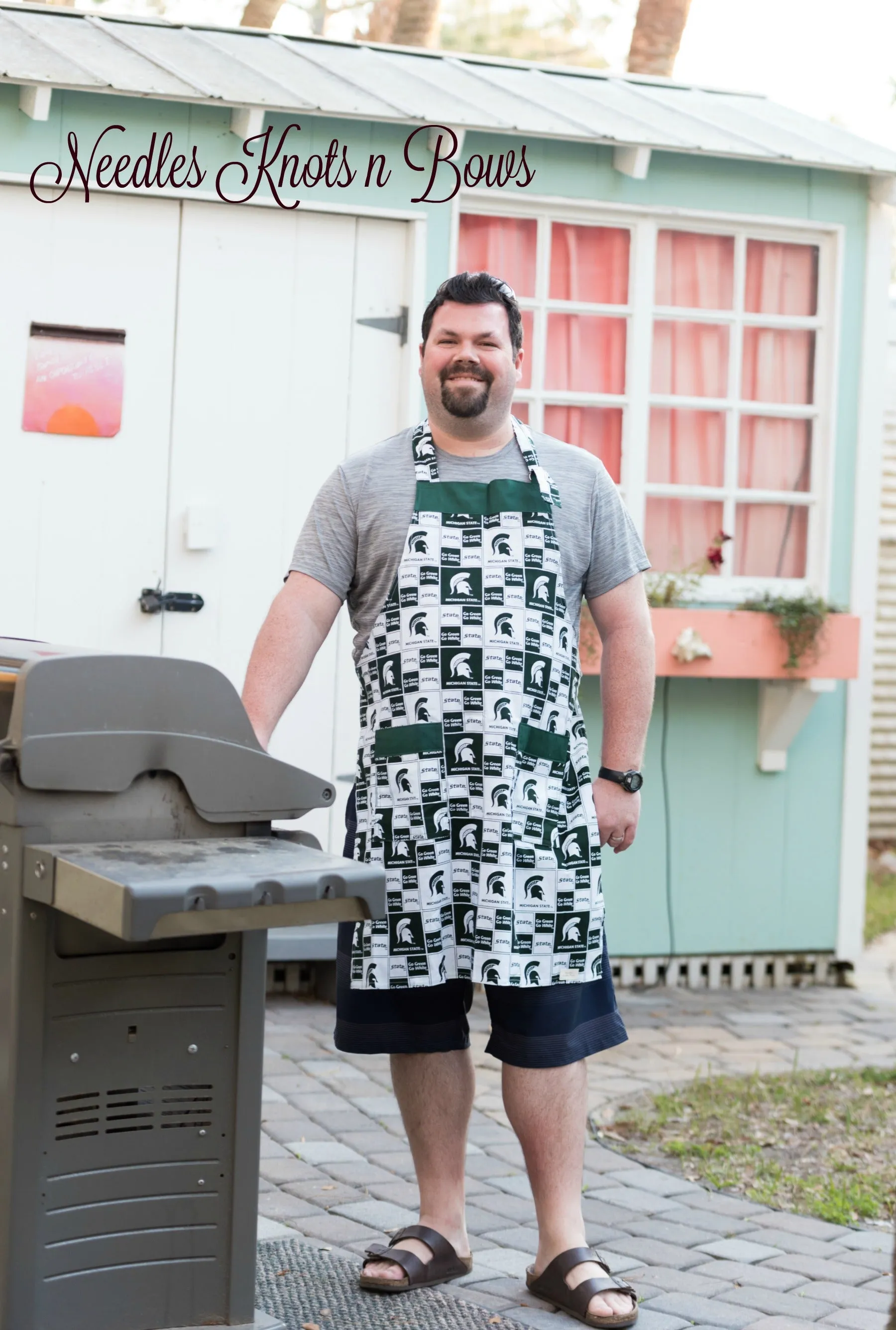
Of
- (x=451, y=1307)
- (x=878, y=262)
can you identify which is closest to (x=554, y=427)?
(x=878, y=262)

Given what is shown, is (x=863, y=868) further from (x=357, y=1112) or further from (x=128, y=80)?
(x=128, y=80)

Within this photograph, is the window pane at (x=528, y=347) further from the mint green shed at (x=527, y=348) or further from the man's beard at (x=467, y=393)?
the man's beard at (x=467, y=393)

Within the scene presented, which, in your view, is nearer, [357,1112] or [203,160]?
[357,1112]

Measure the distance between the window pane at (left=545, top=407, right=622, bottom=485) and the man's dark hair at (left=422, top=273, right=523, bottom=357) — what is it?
9.21 feet

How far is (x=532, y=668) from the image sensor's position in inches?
128

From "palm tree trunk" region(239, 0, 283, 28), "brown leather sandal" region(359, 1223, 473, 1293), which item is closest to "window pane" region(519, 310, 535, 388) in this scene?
"brown leather sandal" region(359, 1223, 473, 1293)

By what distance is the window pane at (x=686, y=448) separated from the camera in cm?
631

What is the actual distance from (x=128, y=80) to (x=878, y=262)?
9.95 ft

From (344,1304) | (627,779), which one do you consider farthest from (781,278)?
(344,1304)

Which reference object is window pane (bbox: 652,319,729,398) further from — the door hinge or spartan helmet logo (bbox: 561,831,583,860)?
spartan helmet logo (bbox: 561,831,583,860)

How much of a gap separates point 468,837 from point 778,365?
3.82 meters

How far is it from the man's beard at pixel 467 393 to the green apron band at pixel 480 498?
6.0 inches

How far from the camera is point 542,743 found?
3240 mm

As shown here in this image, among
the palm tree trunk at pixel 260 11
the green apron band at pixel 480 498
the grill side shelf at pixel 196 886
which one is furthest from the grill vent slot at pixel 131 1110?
the palm tree trunk at pixel 260 11
